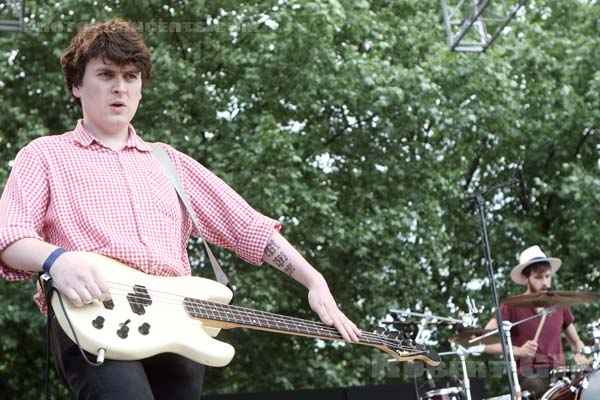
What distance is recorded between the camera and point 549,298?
6.41 metres

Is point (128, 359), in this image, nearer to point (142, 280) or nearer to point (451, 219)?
point (142, 280)

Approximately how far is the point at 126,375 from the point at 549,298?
4.95 metres

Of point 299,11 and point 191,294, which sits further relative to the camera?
point 299,11

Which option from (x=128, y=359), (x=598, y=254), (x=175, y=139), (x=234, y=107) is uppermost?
(x=234, y=107)

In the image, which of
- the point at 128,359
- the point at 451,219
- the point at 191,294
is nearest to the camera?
the point at 128,359

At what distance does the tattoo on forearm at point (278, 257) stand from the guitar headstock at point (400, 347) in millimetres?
350

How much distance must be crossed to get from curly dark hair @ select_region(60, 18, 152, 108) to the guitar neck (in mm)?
624

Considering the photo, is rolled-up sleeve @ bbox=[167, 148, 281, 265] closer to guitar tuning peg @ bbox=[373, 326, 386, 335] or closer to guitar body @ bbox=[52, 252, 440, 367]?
guitar body @ bbox=[52, 252, 440, 367]

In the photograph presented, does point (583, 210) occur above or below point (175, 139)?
below

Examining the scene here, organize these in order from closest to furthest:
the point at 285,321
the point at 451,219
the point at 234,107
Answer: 1. the point at 285,321
2. the point at 234,107
3. the point at 451,219

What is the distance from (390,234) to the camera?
10156mm

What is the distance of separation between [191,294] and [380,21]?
9.49 m

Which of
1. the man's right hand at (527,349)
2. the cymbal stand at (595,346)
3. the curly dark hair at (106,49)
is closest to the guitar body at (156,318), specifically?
the curly dark hair at (106,49)

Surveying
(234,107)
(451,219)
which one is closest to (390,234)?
(451,219)
